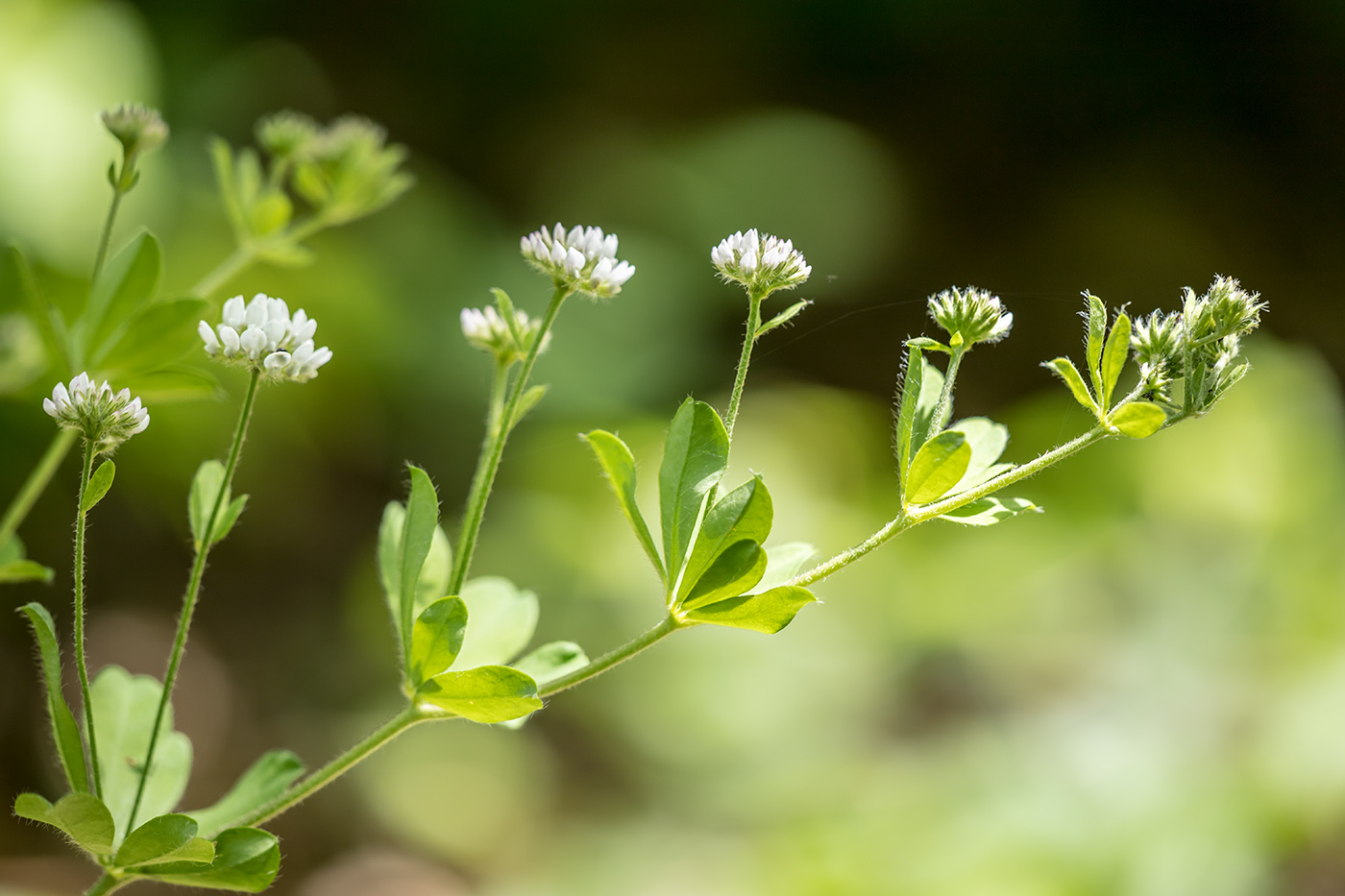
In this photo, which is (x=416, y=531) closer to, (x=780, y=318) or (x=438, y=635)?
(x=438, y=635)

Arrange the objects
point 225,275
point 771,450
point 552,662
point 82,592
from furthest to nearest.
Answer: point 771,450, point 225,275, point 552,662, point 82,592

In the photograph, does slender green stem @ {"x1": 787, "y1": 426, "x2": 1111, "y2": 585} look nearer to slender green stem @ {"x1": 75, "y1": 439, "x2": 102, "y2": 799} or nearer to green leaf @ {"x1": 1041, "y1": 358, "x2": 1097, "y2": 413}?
green leaf @ {"x1": 1041, "y1": 358, "x2": 1097, "y2": 413}

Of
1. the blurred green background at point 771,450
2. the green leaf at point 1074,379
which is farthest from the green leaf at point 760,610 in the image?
the blurred green background at point 771,450

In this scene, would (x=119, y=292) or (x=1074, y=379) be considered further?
(x=119, y=292)

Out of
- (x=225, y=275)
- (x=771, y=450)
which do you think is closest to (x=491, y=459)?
(x=225, y=275)

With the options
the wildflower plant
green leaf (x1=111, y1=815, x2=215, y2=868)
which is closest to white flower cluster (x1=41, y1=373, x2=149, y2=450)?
the wildflower plant

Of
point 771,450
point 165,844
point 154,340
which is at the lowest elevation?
point 165,844

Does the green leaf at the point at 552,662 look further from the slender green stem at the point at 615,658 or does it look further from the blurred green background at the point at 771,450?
the blurred green background at the point at 771,450

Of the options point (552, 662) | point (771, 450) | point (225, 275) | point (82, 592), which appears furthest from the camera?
point (771, 450)
